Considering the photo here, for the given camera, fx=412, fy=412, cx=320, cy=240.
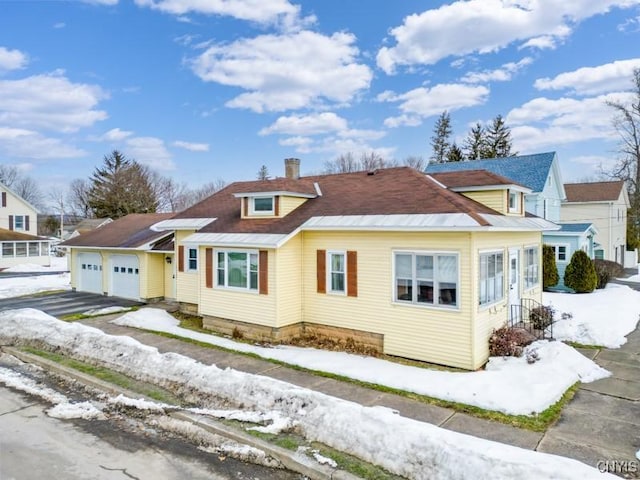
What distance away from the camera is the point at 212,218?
→ 15.5 m

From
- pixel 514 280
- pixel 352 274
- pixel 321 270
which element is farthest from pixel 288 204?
pixel 514 280

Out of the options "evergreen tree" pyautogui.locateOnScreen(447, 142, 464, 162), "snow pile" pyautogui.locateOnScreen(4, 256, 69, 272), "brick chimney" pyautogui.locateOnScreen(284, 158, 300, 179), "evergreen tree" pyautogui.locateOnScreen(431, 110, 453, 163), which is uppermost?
"evergreen tree" pyautogui.locateOnScreen(431, 110, 453, 163)

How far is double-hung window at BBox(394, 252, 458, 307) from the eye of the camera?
9.55 m

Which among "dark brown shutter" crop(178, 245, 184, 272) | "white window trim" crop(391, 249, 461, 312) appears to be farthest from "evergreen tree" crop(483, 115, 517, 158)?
"white window trim" crop(391, 249, 461, 312)

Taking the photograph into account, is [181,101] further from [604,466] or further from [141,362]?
[604,466]

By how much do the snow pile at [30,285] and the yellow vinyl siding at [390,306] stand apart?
1788 cm

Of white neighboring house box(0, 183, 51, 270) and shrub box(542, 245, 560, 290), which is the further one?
white neighboring house box(0, 183, 51, 270)

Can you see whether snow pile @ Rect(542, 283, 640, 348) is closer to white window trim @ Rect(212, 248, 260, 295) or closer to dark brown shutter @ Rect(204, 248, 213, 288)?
white window trim @ Rect(212, 248, 260, 295)

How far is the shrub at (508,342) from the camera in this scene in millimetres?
9680

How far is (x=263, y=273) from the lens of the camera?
1175 centimetres

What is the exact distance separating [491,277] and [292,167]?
9913 mm

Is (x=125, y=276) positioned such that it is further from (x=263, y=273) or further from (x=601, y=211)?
(x=601, y=211)

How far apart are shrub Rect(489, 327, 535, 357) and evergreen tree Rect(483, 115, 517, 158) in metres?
40.0

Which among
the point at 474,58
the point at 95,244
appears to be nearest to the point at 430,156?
the point at 474,58
